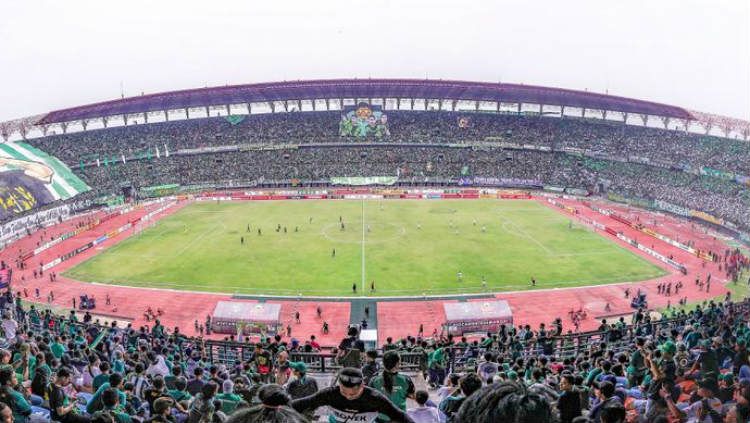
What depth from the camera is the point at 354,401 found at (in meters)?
4.49

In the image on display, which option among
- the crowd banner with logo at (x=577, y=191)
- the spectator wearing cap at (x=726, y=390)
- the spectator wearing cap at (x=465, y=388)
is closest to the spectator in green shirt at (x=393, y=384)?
the spectator wearing cap at (x=465, y=388)

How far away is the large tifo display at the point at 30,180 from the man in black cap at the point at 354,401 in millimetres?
71510

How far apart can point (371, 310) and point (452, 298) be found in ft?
22.6

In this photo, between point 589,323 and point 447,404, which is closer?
point 447,404

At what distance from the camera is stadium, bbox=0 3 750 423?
9.23 m

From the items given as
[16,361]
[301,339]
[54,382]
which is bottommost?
[301,339]

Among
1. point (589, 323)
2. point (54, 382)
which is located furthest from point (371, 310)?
point (54, 382)

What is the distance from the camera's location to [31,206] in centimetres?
6394

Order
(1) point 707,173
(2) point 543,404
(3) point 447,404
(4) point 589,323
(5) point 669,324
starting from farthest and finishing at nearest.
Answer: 1. (1) point 707,173
2. (4) point 589,323
3. (5) point 669,324
4. (3) point 447,404
5. (2) point 543,404

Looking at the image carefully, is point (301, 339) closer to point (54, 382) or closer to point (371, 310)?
point (371, 310)

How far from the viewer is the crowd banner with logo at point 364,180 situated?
86.6 metres

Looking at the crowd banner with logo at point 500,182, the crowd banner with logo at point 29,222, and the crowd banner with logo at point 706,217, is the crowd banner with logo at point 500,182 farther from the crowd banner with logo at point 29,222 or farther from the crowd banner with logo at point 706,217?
the crowd banner with logo at point 29,222

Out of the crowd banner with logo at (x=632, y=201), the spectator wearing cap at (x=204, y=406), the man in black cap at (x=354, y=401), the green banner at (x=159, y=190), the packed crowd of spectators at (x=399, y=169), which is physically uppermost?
the man in black cap at (x=354, y=401)

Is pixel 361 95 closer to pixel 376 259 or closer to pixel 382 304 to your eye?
pixel 376 259
